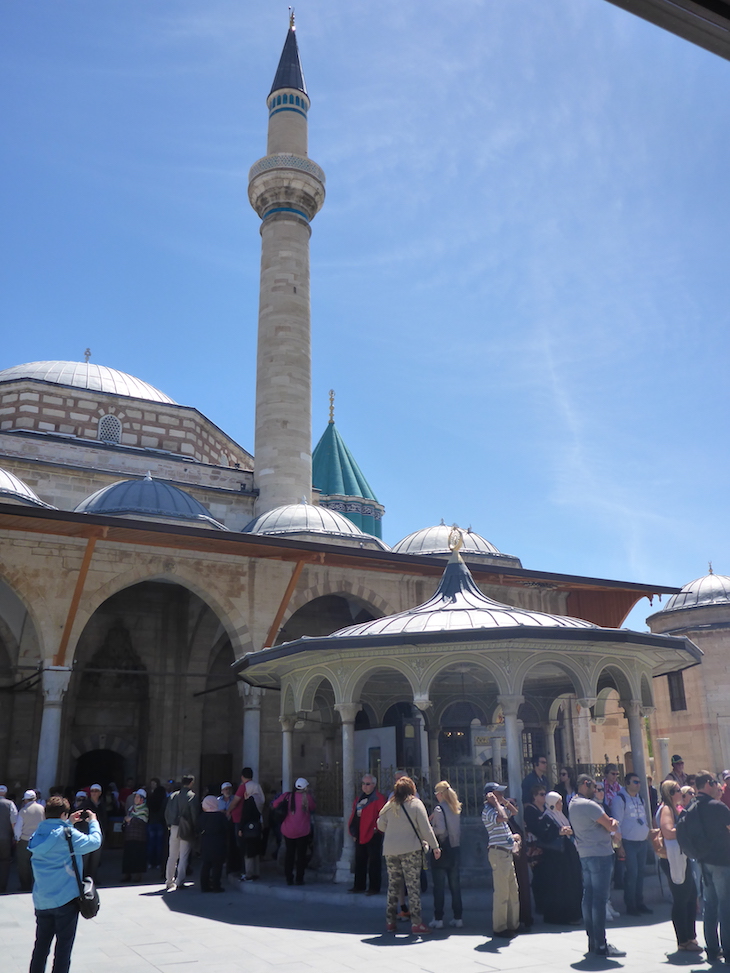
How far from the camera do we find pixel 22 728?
43.0 feet

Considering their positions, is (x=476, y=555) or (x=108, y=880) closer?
(x=108, y=880)

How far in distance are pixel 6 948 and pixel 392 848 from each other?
2.40 metres

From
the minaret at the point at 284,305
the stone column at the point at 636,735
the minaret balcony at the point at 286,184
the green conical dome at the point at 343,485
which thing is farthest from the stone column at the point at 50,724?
the green conical dome at the point at 343,485

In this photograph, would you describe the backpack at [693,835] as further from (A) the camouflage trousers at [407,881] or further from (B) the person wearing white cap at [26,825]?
(B) the person wearing white cap at [26,825]

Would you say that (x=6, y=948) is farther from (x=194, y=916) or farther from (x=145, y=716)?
(x=145, y=716)

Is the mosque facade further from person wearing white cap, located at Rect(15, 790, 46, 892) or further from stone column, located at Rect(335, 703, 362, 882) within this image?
person wearing white cap, located at Rect(15, 790, 46, 892)

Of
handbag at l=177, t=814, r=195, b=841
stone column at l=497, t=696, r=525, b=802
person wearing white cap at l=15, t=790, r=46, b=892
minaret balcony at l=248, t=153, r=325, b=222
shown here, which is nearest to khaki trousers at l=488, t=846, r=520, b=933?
stone column at l=497, t=696, r=525, b=802

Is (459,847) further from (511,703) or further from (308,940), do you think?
(511,703)

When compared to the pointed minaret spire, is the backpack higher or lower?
lower

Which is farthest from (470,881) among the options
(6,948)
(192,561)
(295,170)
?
(295,170)

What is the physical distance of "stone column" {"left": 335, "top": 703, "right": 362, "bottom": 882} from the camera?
22.8ft

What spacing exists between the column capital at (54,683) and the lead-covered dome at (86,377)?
8522mm

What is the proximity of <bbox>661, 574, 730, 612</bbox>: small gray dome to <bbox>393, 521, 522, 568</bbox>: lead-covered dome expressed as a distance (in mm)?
4523

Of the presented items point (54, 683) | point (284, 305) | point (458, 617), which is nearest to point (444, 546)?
point (284, 305)
